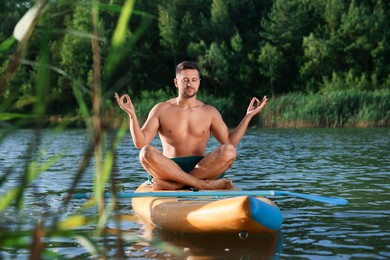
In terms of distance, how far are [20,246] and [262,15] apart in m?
42.5

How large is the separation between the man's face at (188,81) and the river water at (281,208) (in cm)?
98

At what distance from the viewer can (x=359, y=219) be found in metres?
5.62

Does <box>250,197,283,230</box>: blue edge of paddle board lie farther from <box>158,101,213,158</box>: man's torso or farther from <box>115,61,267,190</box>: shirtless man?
<box>158,101,213,158</box>: man's torso

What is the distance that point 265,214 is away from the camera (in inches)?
170

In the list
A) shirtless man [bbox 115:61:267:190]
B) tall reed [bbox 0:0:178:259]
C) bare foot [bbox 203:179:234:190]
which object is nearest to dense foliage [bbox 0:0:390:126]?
shirtless man [bbox 115:61:267:190]

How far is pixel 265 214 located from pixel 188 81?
5.97ft

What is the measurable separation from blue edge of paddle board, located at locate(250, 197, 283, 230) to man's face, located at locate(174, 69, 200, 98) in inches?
65.2

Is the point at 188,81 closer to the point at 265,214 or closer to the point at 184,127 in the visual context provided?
the point at 184,127

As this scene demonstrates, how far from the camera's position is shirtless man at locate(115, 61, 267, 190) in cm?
570

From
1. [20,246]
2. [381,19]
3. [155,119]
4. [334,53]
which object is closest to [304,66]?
[334,53]

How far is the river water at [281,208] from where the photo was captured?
3.55m

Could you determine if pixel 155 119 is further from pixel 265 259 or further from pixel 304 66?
pixel 304 66

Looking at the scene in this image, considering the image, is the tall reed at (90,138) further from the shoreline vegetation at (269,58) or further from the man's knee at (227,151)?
the shoreline vegetation at (269,58)

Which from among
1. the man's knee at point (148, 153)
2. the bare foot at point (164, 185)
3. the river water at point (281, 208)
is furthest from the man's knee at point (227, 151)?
the river water at point (281, 208)
